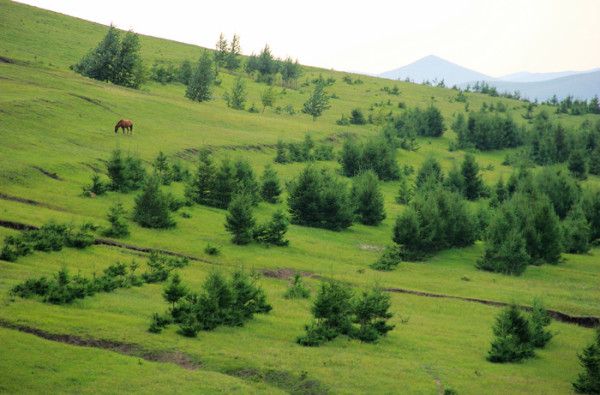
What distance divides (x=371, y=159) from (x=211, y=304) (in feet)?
212

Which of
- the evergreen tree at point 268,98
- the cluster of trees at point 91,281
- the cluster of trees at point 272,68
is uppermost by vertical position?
the cluster of trees at point 272,68

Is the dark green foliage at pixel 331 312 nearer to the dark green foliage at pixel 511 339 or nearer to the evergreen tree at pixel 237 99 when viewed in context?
the dark green foliage at pixel 511 339

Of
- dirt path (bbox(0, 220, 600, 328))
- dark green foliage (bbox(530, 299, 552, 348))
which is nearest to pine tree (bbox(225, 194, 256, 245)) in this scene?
dirt path (bbox(0, 220, 600, 328))

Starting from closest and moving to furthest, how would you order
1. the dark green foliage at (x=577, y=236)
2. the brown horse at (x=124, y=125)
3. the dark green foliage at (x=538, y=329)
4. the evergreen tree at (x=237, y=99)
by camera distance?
the dark green foliage at (x=538, y=329), the dark green foliage at (x=577, y=236), the brown horse at (x=124, y=125), the evergreen tree at (x=237, y=99)

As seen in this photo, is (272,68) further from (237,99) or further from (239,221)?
(239,221)

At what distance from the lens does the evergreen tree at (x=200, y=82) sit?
4628 inches

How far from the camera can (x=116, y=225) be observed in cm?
5106

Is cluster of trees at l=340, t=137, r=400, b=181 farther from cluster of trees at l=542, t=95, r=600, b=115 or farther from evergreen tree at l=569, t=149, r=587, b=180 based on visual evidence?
cluster of trees at l=542, t=95, r=600, b=115

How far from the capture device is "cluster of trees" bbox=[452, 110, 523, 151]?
133m

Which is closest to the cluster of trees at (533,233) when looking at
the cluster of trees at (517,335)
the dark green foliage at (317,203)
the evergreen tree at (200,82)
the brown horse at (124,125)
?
the dark green foliage at (317,203)

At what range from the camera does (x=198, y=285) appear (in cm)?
4284

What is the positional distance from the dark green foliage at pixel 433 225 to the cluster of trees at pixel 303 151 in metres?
25.4

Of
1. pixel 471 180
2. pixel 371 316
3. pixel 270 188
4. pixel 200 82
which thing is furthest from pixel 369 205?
pixel 200 82

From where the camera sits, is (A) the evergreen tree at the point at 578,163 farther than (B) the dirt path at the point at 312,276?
Yes
